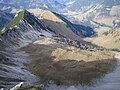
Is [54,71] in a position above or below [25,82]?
above

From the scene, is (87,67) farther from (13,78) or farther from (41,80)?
(13,78)

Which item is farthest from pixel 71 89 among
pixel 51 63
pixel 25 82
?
pixel 51 63

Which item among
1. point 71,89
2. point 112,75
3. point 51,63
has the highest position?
point 51,63

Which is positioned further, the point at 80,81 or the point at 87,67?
the point at 87,67

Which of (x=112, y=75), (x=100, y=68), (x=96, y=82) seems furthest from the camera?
(x=100, y=68)

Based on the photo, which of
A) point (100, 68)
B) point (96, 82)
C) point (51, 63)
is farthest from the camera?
point (51, 63)

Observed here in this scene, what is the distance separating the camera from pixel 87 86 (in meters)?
146

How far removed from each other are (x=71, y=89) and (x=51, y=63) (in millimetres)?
58041

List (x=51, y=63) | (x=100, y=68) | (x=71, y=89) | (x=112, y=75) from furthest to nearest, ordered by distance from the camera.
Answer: (x=51, y=63), (x=100, y=68), (x=112, y=75), (x=71, y=89)

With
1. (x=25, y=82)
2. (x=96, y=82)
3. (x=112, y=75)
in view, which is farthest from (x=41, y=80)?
(x=112, y=75)

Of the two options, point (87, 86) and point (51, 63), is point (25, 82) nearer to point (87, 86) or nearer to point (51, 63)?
point (87, 86)

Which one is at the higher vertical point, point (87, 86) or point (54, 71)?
point (54, 71)

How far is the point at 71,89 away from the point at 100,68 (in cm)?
4717

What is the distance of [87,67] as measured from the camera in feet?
607
